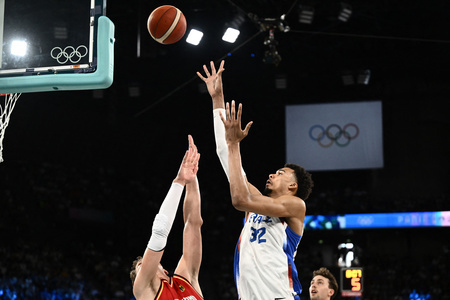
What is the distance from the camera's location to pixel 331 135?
727 inches

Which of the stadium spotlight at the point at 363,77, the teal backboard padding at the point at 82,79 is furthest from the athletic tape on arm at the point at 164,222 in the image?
the stadium spotlight at the point at 363,77

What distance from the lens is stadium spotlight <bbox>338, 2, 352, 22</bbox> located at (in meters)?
12.6

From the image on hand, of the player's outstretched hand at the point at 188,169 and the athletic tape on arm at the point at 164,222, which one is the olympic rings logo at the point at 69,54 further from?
the athletic tape on arm at the point at 164,222

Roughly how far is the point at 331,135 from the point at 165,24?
13004mm

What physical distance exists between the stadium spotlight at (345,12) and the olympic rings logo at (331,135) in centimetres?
575

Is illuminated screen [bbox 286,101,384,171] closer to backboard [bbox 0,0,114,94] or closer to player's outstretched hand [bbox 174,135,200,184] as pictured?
backboard [bbox 0,0,114,94]

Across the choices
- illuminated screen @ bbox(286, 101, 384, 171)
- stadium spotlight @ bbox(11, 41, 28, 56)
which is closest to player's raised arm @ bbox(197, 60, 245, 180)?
stadium spotlight @ bbox(11, 41, 28, 56)

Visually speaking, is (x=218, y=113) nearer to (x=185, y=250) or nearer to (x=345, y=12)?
(x=185, y=250)

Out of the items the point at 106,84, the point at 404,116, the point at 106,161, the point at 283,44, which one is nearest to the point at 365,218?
the point at 404,116

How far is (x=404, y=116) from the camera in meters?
19.6

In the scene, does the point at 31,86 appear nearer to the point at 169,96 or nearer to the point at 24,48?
the point at 24,48

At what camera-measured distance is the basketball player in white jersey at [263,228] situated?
3600 millimetres

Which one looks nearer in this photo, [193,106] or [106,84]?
[106,84]

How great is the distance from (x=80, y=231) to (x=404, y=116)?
10634 millimetres
